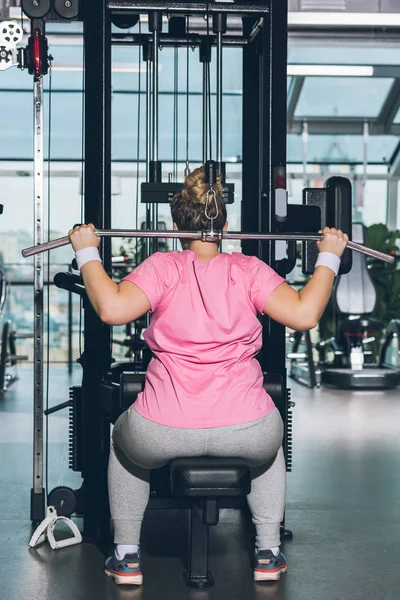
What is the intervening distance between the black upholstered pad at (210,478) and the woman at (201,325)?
5 cm

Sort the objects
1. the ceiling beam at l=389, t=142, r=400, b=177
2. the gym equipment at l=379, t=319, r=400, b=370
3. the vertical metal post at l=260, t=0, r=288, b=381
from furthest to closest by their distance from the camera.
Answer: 1. the ceiling beam at l=389, t=142, r=400, b=177
2. the gym equipment at l=379, t=319, r=400, b=370
3. the vertical metal post at l=260, t=0, r=288, b=381

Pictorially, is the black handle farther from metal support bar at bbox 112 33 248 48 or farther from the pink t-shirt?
metal support bar at bbox 112 33 248 48

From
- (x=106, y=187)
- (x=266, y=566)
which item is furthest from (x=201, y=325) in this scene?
(x=106, y=187)

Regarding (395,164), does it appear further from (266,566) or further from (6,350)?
(266,566)

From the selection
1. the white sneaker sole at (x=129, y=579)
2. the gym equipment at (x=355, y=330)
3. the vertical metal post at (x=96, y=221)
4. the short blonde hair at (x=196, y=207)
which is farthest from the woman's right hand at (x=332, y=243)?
the gym equipment at (x=355, y=330)

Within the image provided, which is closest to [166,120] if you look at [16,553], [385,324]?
[385,324]

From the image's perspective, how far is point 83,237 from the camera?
92.3 inches

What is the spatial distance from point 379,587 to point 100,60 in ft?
6.29

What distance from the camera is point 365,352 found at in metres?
7.82

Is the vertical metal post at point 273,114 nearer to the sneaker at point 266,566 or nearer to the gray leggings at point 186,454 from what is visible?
the gray leggings at point 186,454

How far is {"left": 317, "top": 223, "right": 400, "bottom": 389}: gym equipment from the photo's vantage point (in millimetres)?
7207

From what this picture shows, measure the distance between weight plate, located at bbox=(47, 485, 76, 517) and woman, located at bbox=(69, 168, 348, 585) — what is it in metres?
0.71

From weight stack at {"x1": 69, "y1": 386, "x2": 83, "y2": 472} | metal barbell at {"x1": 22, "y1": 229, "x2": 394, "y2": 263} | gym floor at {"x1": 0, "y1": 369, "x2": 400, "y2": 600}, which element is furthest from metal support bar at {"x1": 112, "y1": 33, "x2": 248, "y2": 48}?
gym floor at {"x1": 0, "y1": 369, "x2": 400, "y2": 600}

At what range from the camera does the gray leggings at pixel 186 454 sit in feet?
7.61
